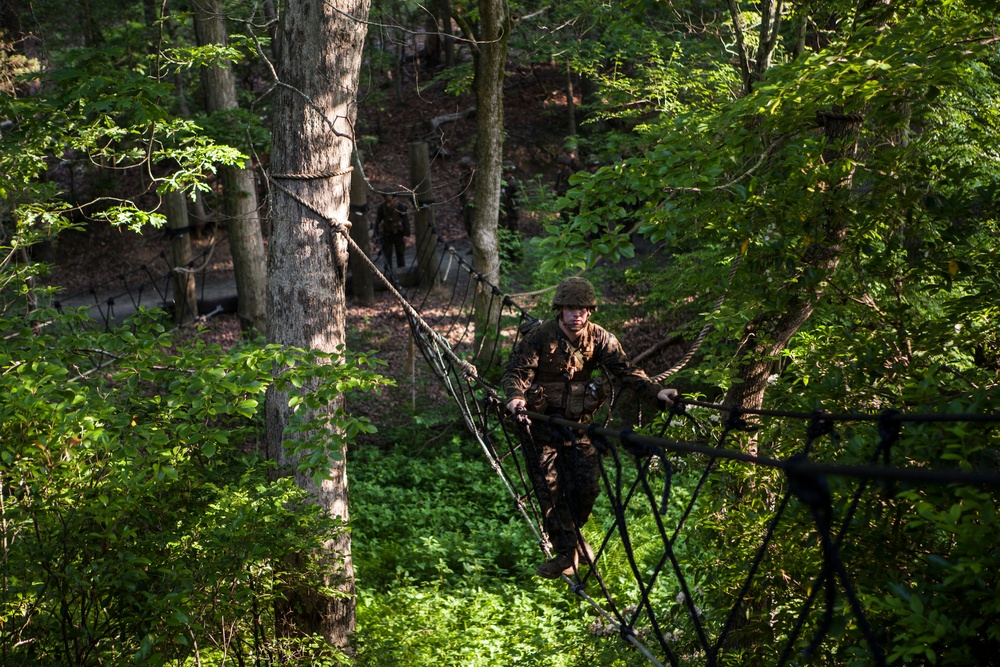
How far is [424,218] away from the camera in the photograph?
1058cm

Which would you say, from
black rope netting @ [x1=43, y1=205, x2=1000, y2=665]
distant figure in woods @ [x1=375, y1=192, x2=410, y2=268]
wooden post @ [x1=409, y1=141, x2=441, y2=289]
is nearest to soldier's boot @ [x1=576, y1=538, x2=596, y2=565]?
black rope netting @ [x1=43, y1=205, x2=1000, y2=665]

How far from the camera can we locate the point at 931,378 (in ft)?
Result: 7.43

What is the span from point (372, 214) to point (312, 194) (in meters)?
11.4

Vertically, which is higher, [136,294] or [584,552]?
[584,552]

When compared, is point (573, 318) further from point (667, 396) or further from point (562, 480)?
point (562, 480)

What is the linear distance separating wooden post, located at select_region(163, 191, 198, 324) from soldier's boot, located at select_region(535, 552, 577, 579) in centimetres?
756

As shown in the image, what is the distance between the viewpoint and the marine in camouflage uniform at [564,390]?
381 centimetres

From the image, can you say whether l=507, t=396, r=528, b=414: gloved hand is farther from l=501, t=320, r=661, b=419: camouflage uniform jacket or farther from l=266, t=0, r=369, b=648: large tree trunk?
l=266, t=0, r=369, b=648: large tree trunk

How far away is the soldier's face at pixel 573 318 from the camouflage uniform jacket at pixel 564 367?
4 centimetres

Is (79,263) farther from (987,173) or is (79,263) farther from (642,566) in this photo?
(987,173)

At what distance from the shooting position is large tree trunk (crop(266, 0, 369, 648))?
13.1ft

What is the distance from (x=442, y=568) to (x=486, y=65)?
4.62 m

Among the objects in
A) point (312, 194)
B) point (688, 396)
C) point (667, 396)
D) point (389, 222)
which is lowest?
point (688, 396)

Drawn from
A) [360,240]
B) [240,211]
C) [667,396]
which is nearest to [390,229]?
Result: [360,240]
